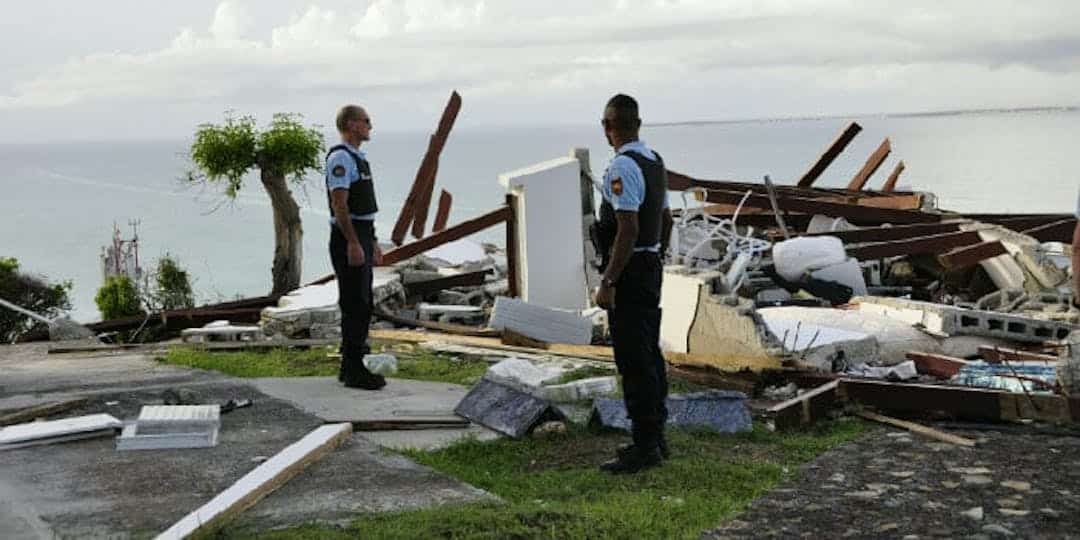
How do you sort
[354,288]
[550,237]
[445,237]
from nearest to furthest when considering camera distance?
[354,288]
[550,237]
[445,237]

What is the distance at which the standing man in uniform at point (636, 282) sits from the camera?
700 centimetres

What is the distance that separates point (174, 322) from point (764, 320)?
7362mm

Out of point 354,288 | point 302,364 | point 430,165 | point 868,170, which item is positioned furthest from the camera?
point 868,170

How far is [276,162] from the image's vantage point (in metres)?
19.7

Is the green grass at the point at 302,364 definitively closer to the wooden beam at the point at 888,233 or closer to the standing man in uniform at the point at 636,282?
the standing man in uniform at the point at 636,282

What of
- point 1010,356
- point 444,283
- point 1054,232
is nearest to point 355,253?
point 1010,356

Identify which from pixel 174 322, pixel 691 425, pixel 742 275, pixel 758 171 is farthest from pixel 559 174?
pixel 758 171

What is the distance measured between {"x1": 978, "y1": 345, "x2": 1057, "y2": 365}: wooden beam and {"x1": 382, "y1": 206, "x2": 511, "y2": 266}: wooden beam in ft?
22.8

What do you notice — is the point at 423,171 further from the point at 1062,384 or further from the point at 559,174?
the point at 1062,384

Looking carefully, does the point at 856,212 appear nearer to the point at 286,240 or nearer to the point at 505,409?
the point at 286,240

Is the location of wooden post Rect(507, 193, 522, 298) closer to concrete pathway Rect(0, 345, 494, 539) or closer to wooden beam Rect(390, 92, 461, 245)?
wooden beam Rect(390, 92, 461, 245)

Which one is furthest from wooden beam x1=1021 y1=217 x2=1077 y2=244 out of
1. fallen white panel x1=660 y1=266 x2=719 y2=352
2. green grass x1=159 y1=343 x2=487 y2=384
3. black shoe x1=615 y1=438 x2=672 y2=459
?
black shoe x1=615 y1=438 x2=672 y2=459

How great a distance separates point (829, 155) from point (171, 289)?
35.5ft

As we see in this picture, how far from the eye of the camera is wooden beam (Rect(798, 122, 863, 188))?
2353cm
